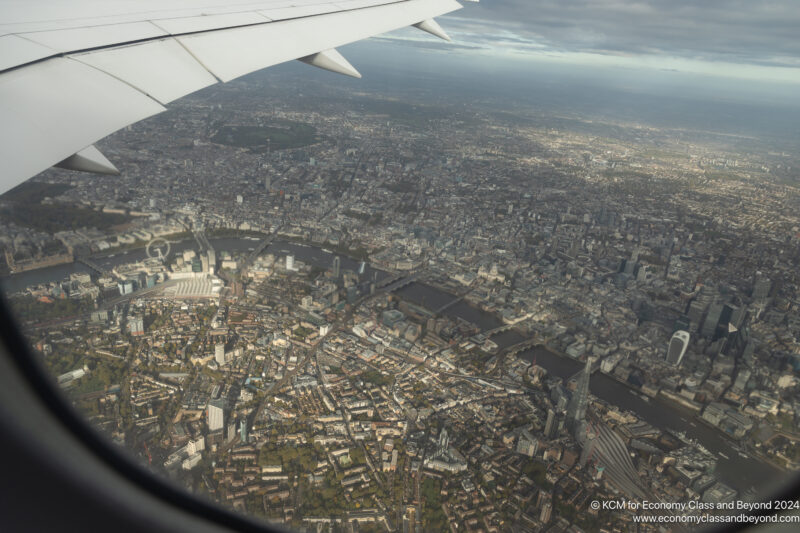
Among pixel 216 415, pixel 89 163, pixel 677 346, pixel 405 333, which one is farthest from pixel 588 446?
pixel 89 163

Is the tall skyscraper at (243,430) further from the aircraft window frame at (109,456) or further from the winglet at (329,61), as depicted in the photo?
the winglet at (329,61)

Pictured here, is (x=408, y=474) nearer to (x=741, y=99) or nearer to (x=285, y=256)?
(x=285, y=256)

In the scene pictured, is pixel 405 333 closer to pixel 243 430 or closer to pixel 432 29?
pixel 243 430

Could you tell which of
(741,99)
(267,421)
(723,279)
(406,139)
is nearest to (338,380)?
(267,421)

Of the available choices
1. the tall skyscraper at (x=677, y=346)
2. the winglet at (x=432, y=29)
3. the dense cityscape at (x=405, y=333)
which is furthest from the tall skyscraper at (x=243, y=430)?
the tall skyscraper at (x=677, y=346)

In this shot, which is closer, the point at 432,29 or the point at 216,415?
the point at 432,29

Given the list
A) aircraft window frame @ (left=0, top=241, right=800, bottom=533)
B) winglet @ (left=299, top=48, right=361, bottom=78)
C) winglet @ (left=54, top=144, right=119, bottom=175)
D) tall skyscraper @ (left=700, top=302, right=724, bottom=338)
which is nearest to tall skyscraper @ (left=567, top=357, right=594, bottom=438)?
tall skyscraper @ (left=700, top=302, right=724, bottom=338)

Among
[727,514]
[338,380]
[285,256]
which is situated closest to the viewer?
[727,514]
